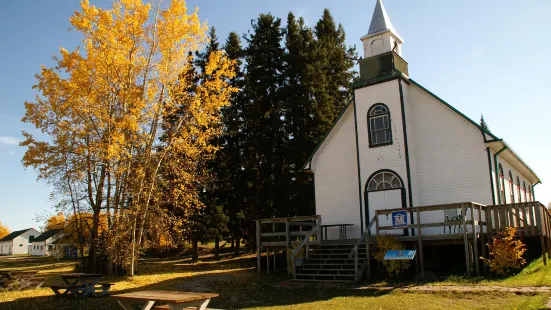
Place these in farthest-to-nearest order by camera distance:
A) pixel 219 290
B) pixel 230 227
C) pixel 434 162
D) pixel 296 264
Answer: pixel 230 227
pixel 434 162
pixel 296 264
pixel 219 290

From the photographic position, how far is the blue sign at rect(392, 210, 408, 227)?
14953 millimetres

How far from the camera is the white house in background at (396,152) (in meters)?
17.2

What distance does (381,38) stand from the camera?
19297 millimetres

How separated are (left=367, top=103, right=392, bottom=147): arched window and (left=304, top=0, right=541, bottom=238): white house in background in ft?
0.13

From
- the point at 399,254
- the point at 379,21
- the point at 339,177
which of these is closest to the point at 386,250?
the point at 399,254

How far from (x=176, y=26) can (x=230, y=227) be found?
14.6 metres

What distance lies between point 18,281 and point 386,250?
12.1 metres

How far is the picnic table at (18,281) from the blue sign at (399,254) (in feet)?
38.4

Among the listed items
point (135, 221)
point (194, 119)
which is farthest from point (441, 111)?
point (135, 221)

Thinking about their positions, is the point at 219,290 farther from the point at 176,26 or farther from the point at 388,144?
the point at 176,26

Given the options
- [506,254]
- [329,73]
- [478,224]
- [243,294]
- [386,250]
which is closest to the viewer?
[506,254]

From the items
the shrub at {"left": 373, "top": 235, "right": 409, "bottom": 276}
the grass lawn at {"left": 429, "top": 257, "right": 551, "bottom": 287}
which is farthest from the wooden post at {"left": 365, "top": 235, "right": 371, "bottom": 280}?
the grass lawn at {"left": 429, "top": 257, "right": 551, "bottom": 287}

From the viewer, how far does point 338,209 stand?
19594 millimetres

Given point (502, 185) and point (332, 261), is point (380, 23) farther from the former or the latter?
point (332, 261)
